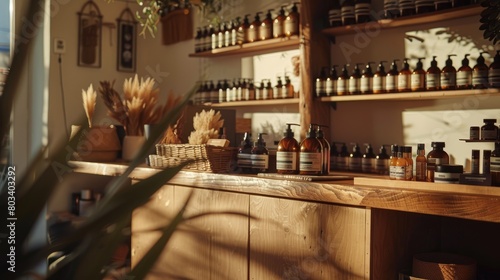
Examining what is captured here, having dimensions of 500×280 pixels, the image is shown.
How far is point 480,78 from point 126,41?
3.29m

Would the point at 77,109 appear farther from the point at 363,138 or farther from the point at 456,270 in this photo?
the point at 456,270

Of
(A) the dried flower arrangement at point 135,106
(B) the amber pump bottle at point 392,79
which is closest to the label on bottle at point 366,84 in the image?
(B) the amber pump bottle at point 392,79

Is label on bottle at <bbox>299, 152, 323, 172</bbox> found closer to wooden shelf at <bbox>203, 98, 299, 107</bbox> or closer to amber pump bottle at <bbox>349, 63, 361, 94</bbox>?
amber pump bottle at <bbox>349, 63, 361, 94</bbox>

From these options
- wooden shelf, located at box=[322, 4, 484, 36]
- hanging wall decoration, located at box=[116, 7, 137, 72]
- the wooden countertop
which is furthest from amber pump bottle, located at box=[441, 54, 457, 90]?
hanging wall decoration, located at box=[116, 7, 137, 72]

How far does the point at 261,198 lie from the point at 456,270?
79 centimetres

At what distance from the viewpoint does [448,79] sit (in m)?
2.85

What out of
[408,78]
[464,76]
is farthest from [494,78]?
[408,78]

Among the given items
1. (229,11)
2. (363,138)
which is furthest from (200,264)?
(229,11)

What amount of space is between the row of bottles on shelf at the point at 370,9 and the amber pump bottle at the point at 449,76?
296 mm

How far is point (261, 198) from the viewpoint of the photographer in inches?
92.6

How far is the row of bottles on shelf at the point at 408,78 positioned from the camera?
Result: 2713 millimetres

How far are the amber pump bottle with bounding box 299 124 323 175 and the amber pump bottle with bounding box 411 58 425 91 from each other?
34.5 inches

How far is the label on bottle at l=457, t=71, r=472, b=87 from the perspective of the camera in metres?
2.78

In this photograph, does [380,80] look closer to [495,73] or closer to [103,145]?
[495,73]
